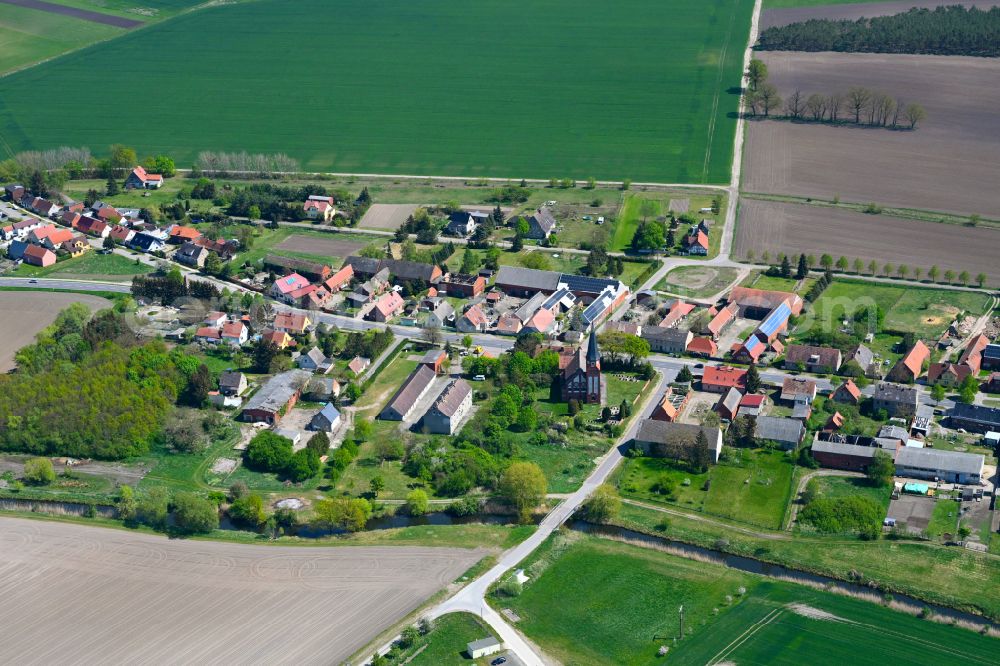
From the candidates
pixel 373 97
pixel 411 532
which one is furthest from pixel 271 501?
pixel 373 97

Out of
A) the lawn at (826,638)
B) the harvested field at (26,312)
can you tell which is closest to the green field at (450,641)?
the lawn at (826,638)

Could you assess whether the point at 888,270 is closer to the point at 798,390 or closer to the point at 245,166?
the point at 798,390

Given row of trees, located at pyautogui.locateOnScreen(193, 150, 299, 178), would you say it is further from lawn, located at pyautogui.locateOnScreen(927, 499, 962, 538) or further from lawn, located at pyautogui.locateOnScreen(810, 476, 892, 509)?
lawn, located at pyautogui.locateOnScreen(927, 499, 962, 538)

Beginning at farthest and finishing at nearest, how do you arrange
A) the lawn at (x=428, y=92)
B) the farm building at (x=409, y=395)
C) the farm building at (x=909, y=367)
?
the lawn at (x=428, y=92) → the farm building at (x=909, y=367) → the farm building at (x=409, y=395)

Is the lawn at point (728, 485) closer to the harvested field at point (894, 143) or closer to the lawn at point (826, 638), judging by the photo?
the lawn at point (826, 638)

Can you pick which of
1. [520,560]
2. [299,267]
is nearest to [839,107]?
[299,267]

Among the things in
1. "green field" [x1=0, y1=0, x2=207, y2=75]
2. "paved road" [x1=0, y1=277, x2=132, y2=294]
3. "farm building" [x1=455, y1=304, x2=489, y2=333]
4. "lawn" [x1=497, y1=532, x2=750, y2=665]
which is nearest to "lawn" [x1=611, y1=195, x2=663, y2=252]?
"farm building" [x1=455, y1=304, x2=489, y2=333]
